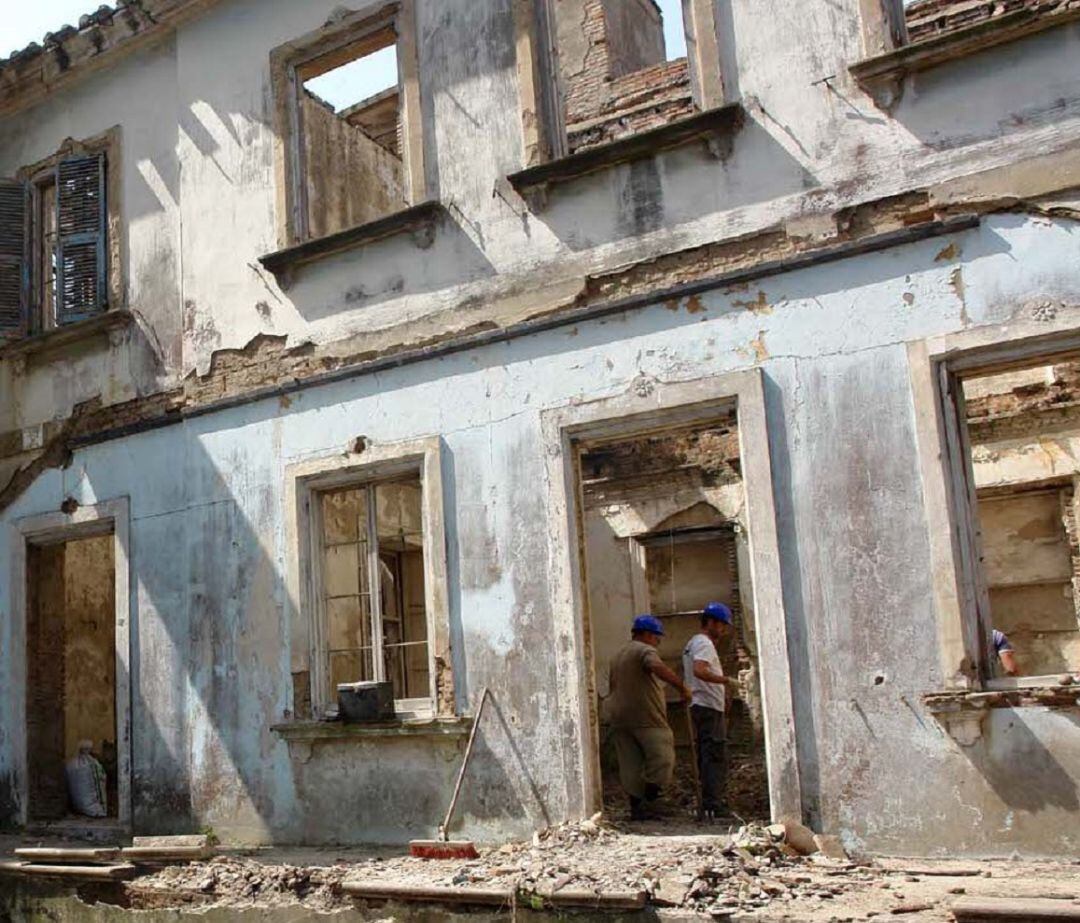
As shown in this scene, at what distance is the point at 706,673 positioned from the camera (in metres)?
8.62

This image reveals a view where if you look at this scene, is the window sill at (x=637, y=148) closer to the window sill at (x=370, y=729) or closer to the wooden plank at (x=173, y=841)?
the window sill at (x=370, y=729)

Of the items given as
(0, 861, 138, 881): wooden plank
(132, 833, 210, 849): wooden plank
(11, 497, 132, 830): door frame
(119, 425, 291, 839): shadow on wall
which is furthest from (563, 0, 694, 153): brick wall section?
(0, 861, 138, 881): wooden plank

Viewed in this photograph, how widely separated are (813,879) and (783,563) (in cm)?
175

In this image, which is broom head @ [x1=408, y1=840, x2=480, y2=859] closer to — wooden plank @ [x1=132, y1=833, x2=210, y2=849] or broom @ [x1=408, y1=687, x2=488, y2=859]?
broom @ [x1=408, y1=687, x2=488, y2=859]

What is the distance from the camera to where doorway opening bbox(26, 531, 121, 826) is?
1030 centimetres

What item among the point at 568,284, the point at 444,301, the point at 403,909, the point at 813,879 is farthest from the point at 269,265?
the point at 813,879

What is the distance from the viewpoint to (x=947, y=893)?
5512 mm

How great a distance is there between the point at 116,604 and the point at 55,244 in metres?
3.25

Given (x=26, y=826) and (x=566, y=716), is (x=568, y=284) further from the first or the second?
(x=26, y=826)

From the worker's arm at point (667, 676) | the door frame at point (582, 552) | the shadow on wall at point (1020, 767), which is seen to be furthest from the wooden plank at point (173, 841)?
the shadow on wall at point (1020, 767)

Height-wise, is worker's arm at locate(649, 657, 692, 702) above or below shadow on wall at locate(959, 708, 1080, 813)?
above

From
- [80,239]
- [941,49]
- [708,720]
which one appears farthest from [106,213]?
[941,49]

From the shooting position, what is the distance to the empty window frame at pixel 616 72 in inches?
467

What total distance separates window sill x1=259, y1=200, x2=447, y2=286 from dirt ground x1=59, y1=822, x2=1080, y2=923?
4.20 m
